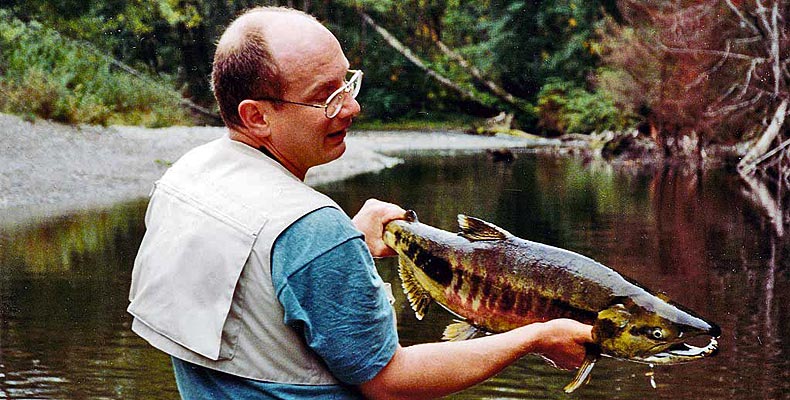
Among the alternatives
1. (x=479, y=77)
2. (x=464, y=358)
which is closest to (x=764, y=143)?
(x=479, y=77)

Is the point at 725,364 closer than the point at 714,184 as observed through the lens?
Yes

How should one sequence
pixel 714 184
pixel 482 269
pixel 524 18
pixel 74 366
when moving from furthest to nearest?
pixel 524 18
pixel 714 184
pixel 74 366
pixel 482 269

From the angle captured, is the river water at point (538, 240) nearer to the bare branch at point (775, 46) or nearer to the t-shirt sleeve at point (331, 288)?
the bare branch at point (775, 46)

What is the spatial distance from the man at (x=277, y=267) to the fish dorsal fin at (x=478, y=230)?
239 mm

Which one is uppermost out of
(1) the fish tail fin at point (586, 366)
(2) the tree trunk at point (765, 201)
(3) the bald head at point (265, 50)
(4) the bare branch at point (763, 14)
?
(3) the bald head at point (265, 50)

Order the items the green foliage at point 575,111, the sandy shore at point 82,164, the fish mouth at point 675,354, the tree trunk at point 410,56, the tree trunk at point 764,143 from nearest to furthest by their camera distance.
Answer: the fish mouth at point 675,354
the sandy shore at point 82,164
the tree trunk at point 764,143
the green foliage at point 575,111
the tree trunk at point 410,56

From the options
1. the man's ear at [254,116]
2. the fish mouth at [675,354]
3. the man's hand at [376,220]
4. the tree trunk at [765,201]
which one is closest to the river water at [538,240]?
the tree trunk at [765,201]

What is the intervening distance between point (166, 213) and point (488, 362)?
25.8 inches

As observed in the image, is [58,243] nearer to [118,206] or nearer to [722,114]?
[118,206]

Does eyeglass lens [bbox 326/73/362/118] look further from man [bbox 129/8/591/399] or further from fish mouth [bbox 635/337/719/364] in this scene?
fish mouth [bbox 635/337/719/364]

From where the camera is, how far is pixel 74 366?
906cm

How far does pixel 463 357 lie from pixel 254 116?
589 millimetres

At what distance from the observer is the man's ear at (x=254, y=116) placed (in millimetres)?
2473

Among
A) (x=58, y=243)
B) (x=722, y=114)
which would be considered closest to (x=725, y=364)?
(x=58, y=243)
